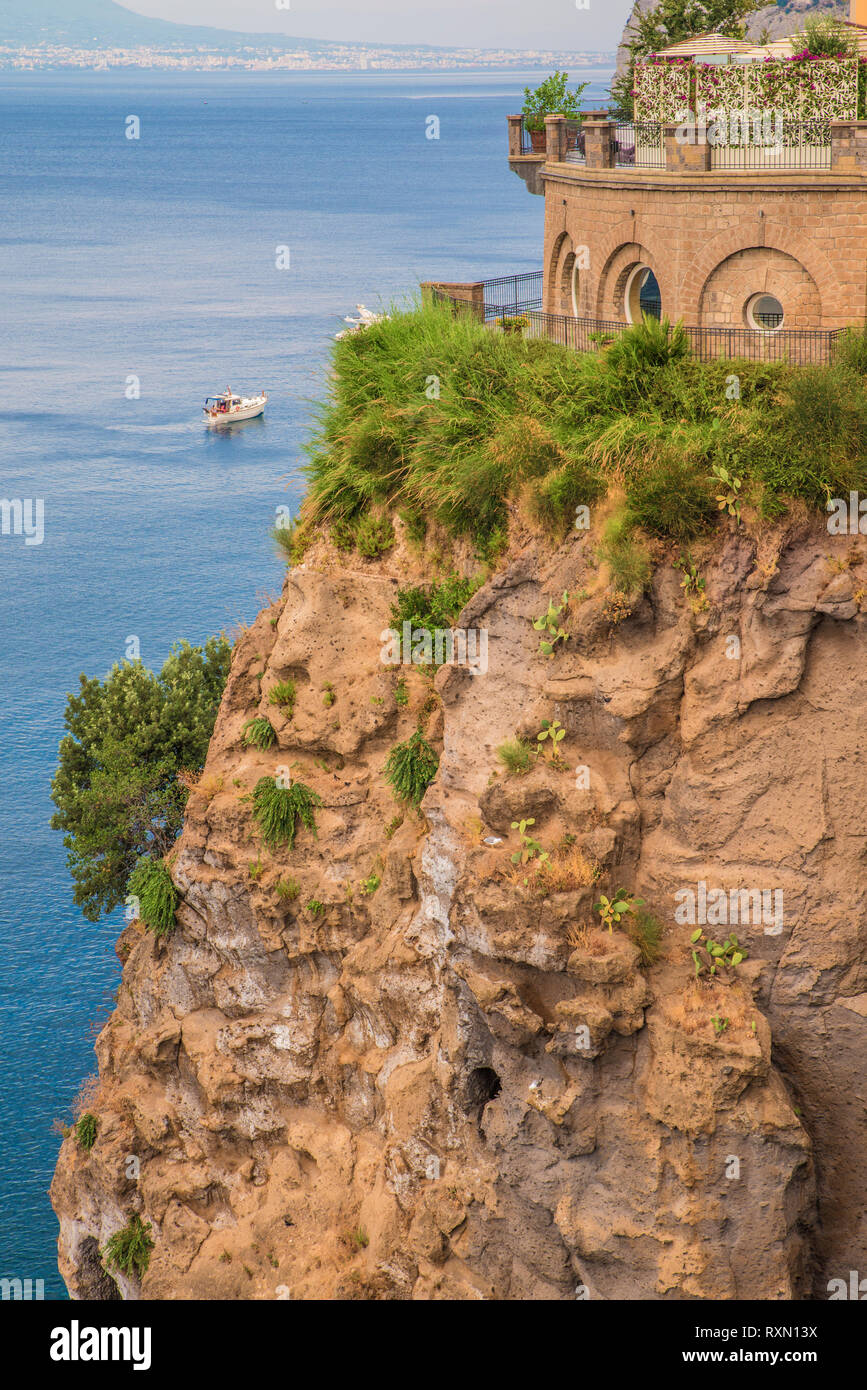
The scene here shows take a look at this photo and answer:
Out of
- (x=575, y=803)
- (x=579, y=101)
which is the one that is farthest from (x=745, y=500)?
(x=579, y=101)

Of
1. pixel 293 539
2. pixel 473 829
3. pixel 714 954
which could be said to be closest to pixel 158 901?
pixel 293 539

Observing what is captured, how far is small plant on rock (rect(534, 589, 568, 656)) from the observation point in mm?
25141

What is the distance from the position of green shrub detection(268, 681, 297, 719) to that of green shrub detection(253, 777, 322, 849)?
158 cm

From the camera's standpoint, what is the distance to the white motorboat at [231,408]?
325 feet

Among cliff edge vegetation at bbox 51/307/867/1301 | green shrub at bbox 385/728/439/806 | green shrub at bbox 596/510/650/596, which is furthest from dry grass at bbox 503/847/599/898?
green shrub at bbox 596/510/650/596

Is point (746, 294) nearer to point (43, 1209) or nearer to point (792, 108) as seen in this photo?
point (792, 108)

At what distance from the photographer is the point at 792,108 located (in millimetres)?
29344

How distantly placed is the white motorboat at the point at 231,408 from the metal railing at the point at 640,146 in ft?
225

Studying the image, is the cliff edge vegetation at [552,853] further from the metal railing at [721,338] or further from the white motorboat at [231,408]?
the white motorboat at [231,408]

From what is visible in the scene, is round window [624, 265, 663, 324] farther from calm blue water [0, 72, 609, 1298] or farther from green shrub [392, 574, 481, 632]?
green shrub [392, 574, 481, 632]

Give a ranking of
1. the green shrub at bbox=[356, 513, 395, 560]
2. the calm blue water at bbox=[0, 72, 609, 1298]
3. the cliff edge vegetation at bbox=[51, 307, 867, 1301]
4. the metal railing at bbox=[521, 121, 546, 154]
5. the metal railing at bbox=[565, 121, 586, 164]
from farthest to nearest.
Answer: the calm blue water at bbox=[0, 72, 609, 1298] → the metal railing at bbox=[521, 121, 546, 154] → the metal railing at bbox=[565, 121, 586, 164] → the green shrub at bbox=[356, 513, 395, 560] → the cliff edge vegetation at bbox=[51, 307, 867, 1301]

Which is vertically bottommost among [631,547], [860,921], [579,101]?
[860,921]

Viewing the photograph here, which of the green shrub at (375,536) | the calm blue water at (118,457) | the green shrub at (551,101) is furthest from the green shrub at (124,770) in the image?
the green shrub at (551,101)

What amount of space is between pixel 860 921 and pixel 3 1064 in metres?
33.7
